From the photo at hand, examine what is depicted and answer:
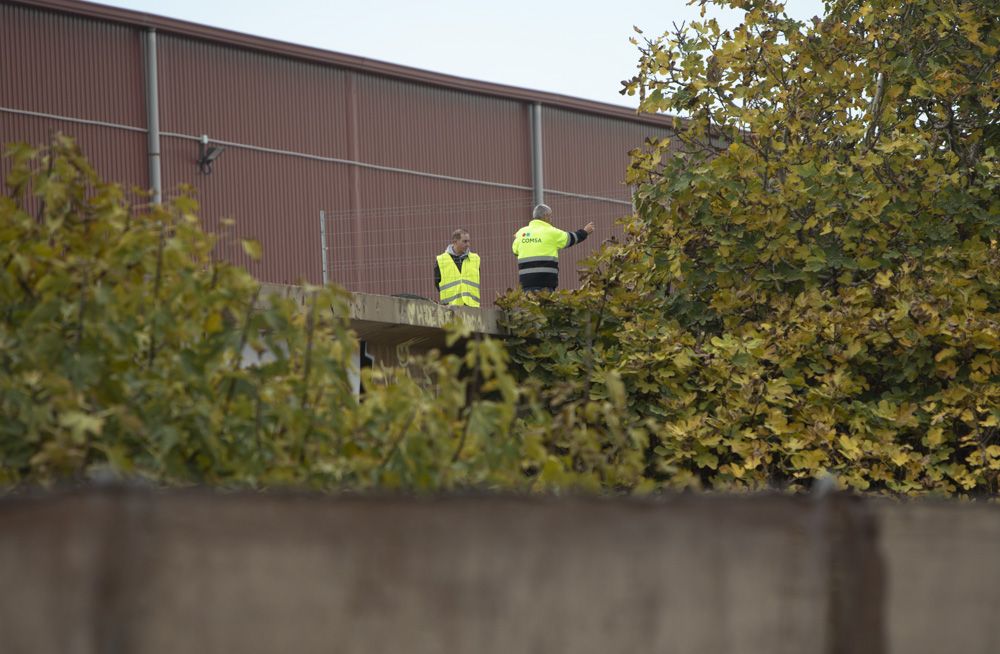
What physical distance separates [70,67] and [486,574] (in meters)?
19.4

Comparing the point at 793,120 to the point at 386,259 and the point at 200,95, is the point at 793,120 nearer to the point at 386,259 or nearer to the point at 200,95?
the point at 386,259

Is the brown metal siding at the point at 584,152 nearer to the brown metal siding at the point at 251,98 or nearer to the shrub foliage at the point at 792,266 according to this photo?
the brown metal siding at the point at 251,98

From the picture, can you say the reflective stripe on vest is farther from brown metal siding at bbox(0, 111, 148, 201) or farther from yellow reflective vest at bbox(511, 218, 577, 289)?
brown metal siding at bbox(0, 111, 148, 201)

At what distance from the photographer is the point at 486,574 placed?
2.29m

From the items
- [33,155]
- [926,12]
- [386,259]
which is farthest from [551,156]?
[33,155]

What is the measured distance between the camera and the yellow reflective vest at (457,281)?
50.1ft

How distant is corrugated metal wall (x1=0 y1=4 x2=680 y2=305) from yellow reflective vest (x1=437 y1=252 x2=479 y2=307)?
2.85 meters

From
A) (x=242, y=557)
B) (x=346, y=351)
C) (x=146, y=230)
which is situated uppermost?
(x=146, y=230)

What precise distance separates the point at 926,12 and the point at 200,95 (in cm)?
1381

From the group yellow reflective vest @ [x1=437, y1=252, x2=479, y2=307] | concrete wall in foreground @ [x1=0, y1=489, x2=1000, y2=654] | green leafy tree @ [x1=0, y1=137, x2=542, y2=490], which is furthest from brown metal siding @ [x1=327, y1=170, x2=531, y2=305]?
concrete wall in foreground @ [x1=0, y1=489, x2=1000, y2=654]

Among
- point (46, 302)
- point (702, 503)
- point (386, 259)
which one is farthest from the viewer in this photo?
point (386, 259)

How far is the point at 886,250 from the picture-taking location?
9188 millimetres

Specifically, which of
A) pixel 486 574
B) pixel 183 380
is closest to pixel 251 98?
pixel 183 380

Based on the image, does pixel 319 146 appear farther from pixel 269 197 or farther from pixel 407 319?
pixel 407 319
